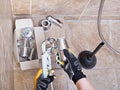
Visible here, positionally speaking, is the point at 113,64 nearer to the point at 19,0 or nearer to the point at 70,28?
the point at 70,28

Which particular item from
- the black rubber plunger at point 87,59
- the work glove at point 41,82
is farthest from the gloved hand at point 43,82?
the black rubber plunger at point 87,59

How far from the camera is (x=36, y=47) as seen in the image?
1.27 metres

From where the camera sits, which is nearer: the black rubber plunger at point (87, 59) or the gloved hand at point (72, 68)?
the gloved hand at point (72, 68)

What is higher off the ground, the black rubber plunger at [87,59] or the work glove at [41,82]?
the black rubber plunger at [87,59]

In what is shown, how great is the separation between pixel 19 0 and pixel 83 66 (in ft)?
1.72

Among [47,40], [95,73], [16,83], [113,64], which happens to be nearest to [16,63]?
[16,83]

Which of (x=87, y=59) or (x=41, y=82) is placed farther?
(x=87, y=59)

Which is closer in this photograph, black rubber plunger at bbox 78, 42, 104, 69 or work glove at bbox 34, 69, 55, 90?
work glove at bbox 34, 69, 55, 90

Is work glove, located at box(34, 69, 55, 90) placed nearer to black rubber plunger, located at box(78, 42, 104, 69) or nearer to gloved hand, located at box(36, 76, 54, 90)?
gloved hand, located at box(36, 76, 54, 90)

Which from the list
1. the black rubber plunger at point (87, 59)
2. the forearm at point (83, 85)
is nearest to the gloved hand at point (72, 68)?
the forearm at point (83, 85)

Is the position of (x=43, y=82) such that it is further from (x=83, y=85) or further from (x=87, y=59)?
(x=87, y=59)

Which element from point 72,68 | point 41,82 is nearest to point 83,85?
point 72,68

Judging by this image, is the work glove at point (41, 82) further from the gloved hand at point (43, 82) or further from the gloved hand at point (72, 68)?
the gloved hand at point (72, 68)

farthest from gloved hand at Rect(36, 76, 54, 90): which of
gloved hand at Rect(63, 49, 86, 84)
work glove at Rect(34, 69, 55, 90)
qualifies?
gloved hand at Rect(63, 49, 86, 84)
